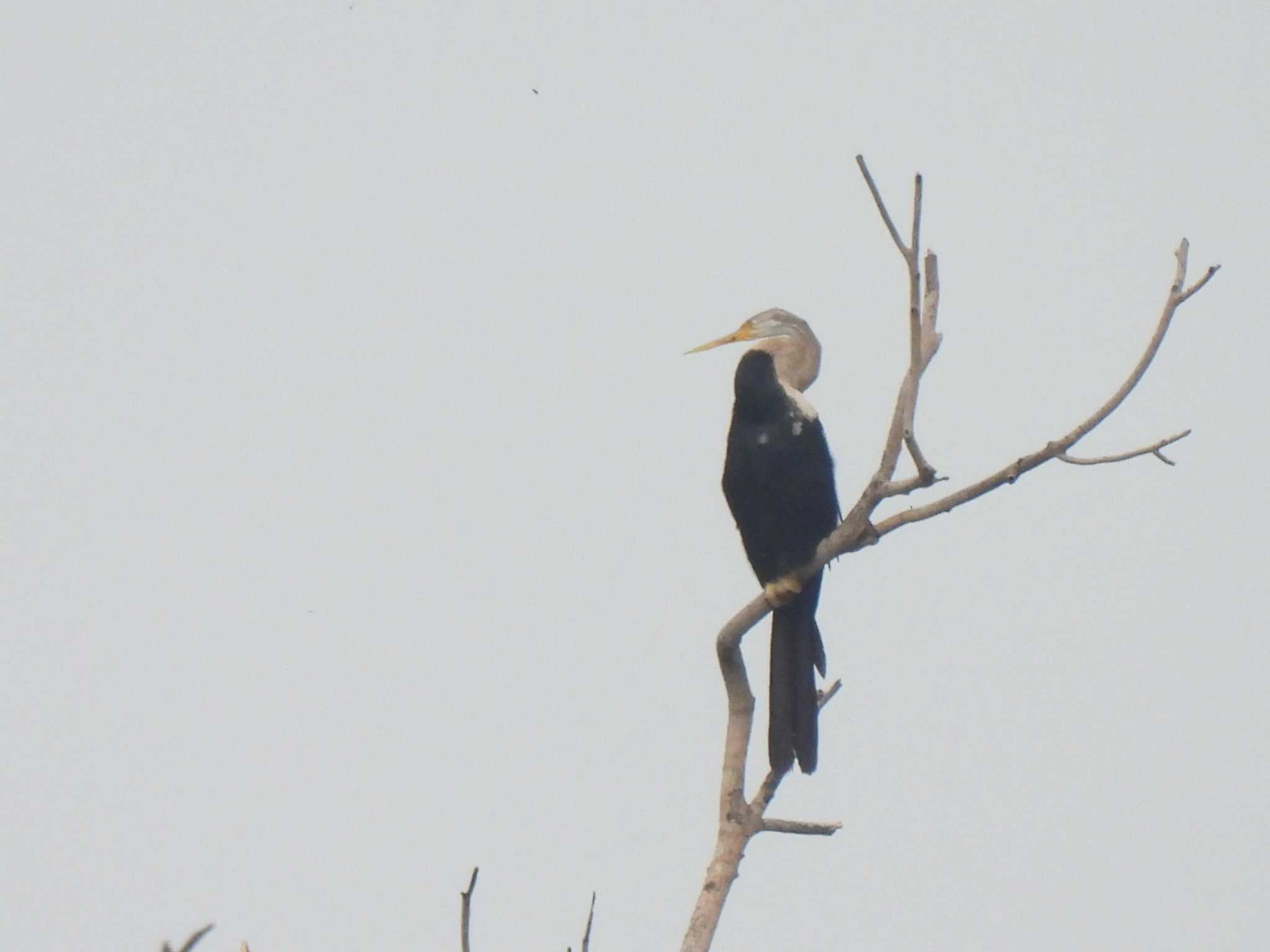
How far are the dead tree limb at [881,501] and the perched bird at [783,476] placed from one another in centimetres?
81

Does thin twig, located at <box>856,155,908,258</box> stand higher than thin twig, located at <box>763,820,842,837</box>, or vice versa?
thin twig, located at <box>856,155,908,258</box>

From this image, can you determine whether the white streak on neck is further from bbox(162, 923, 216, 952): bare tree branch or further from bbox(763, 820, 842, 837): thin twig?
bbox(162, 923, 216, 952): bare tree branch

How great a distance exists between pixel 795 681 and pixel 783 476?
1.93 ft

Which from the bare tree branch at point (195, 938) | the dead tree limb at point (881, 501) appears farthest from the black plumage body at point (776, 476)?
the bare tree branch at point (195, 938)

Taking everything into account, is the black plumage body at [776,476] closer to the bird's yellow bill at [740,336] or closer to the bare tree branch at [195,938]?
the bird's yellow bill at [740,336]

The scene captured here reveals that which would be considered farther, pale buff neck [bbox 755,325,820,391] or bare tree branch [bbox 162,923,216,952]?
pale buff neck [bbox 755,325,820,391]

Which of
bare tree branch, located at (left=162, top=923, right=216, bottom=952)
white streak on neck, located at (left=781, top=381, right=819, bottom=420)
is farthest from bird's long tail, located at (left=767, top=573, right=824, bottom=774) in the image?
bare tree branch, located at (left=162, top=923, right=216, bottom=952)

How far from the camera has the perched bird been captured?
3.97 meters

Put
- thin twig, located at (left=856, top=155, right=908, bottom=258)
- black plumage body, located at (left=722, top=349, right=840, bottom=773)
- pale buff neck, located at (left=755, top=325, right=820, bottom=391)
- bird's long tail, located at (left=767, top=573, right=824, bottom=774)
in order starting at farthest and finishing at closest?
1. pale buff neck, located at (left=755, top=325, right=820, bottom=391)
2. black plumage body, located at (left=722, top=349, right=840, bottom=773)
3. bird's long tail, located at (left=767, top=573, right=824, bottom=774)
4. thin twig, located at (left=856, top=155, right=908, bottom=258)

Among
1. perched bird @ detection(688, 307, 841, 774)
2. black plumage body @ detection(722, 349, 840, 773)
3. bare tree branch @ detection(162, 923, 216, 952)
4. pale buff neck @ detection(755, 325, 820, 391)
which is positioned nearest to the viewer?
bare tree branch @ detection(162, 923, 216, 952)

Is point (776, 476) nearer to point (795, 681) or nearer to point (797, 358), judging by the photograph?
point (797, 358)

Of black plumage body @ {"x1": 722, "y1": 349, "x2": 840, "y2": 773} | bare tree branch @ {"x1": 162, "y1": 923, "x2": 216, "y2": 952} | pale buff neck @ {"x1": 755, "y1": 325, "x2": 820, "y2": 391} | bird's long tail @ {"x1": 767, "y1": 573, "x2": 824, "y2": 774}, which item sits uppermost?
pale buff neck @ {"x1": 755, "y1": 325, "x2": 820, "y2": 391}

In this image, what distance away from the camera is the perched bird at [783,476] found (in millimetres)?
3967

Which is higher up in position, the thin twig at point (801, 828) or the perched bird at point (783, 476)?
the perched bird at point (783, 476)
